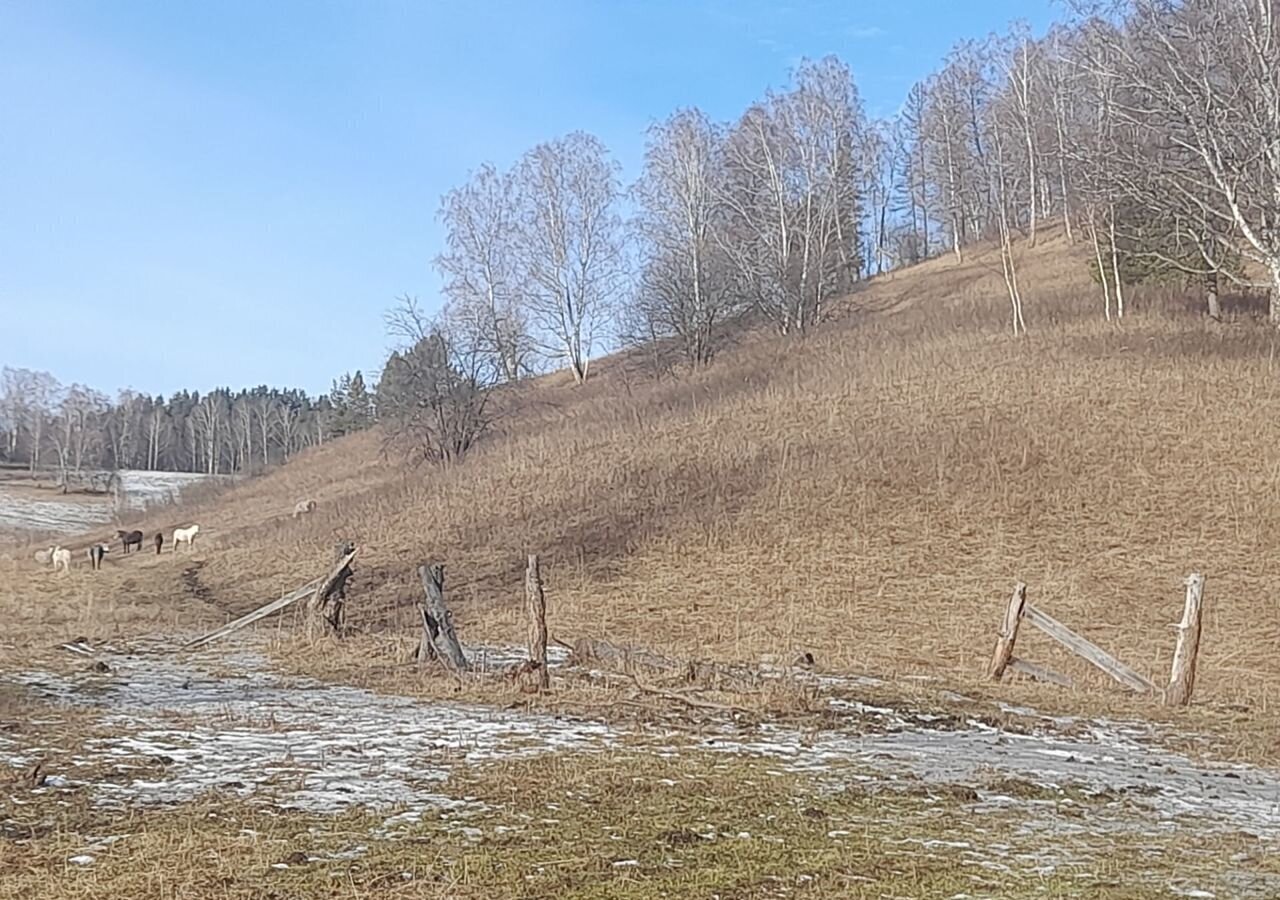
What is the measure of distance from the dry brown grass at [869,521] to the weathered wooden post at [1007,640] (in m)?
0.36

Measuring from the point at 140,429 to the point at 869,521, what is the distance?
394 feet

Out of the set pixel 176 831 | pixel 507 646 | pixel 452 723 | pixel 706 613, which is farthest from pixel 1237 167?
pixel 176 831

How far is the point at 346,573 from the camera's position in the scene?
50.1 feet

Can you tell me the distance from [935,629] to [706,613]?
12.2ft

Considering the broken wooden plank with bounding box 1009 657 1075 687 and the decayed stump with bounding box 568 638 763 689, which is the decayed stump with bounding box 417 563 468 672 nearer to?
the decayed stump with bounding box 568 638 763 689

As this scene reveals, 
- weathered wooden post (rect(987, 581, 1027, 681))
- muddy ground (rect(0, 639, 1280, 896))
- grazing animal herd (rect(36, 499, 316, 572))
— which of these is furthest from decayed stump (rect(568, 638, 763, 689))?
grazing animal herd (rect(36, 499, 316, 572))

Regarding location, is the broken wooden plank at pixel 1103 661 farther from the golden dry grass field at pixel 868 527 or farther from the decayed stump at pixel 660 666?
the decayed stump at pixel 660 666

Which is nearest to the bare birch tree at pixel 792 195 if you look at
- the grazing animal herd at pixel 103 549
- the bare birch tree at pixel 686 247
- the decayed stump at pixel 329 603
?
the bare birch tree at pixel 686 247

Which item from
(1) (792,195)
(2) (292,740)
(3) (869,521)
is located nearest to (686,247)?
(1) (792,195)

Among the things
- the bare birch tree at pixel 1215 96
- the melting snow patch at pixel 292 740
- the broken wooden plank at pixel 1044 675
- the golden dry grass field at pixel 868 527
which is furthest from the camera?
the bare birch tree at pixel 1215 96

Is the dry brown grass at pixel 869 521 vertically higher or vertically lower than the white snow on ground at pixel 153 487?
lower

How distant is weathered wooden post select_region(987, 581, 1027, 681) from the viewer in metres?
12.6

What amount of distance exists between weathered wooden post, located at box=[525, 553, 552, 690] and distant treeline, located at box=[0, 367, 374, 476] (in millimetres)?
89132

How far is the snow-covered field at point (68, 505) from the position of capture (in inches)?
2172
